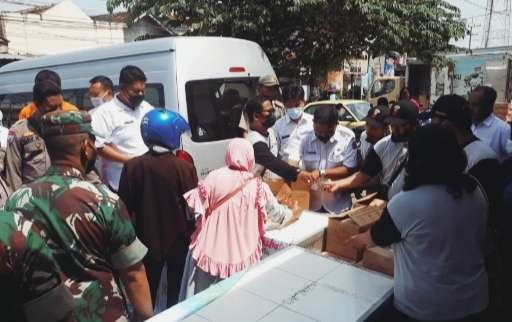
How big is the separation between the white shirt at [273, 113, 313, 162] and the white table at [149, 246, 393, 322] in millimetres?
2280

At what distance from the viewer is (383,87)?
18609 millimetres

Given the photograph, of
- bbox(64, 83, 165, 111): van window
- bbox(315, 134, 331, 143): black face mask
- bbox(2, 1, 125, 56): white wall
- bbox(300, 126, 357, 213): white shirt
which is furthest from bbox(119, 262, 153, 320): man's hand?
bbox(2, 1, 125, 56): white wall

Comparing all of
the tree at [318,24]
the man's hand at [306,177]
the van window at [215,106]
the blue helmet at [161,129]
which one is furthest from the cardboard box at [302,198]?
the tree at [318,24]

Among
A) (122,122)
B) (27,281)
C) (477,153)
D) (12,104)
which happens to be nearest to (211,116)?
(122,122)

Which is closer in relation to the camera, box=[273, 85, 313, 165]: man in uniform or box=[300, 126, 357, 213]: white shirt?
box=[300, 126, 357, 213]: white shirt

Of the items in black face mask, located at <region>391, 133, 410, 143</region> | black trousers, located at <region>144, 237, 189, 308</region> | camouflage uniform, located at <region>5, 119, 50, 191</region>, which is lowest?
black trousers, located at <region>144, 237, 189, 308</region>

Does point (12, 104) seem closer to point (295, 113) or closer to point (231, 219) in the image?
point (295, 113)

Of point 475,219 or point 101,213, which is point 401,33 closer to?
point 475,219

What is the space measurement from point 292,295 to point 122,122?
2.63 metres

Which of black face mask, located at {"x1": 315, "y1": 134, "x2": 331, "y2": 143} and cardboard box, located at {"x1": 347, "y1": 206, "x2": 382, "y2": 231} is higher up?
black face mask, located at {"x1": 315, "y1": 134, "x2": 331, "y2": 143}

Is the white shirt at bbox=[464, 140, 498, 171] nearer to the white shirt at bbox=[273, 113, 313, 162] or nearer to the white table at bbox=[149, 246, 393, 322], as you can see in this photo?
the white table at bbox=[149, 246, 393, 322]

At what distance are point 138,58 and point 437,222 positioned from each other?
14.5 ft

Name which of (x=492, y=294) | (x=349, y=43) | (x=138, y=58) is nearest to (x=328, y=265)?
(x=492, y=294)

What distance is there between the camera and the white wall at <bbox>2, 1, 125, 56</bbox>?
2528 cm
